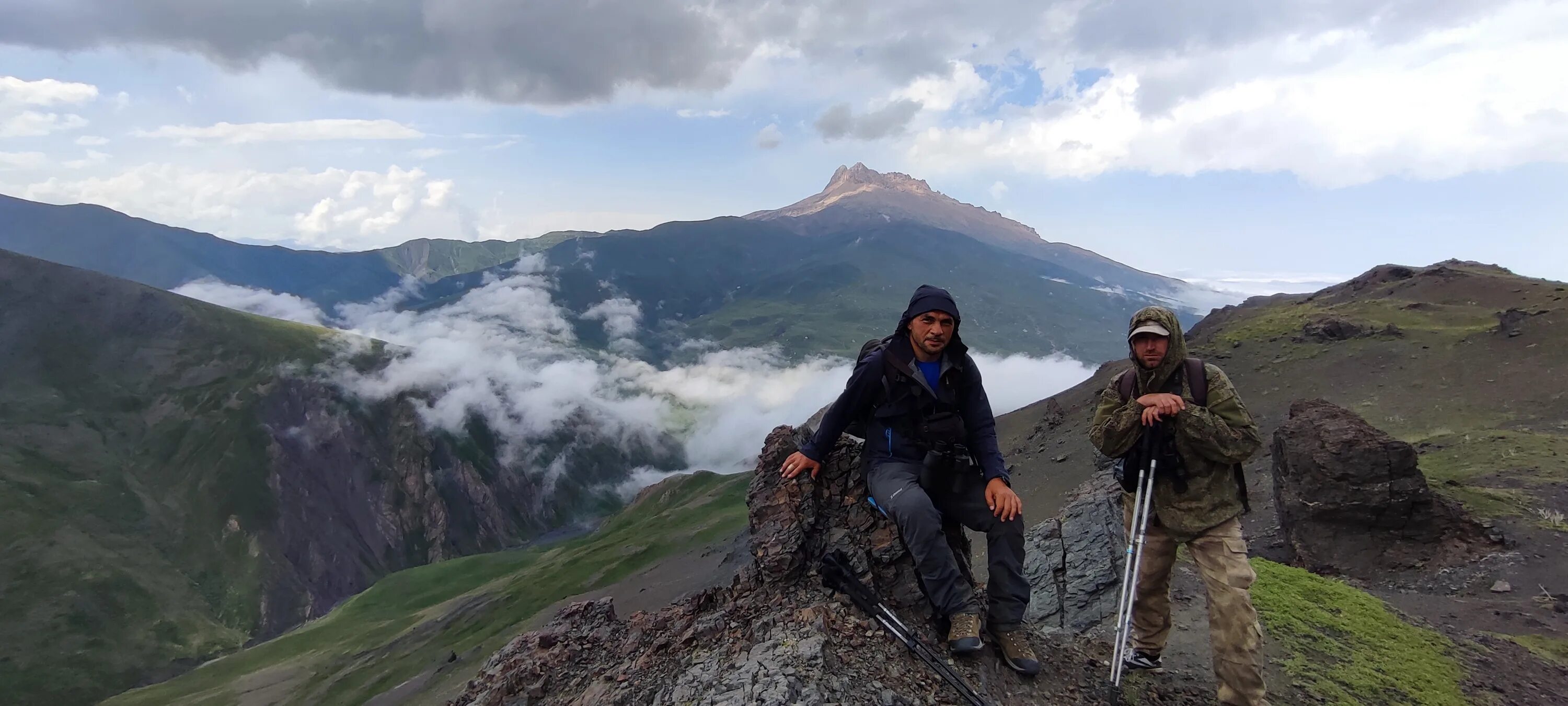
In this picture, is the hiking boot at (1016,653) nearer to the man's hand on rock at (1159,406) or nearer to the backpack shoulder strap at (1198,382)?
the man's hand on rock at (1159,406)

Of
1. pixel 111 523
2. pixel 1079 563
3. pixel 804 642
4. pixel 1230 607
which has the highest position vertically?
pixel 1230 607

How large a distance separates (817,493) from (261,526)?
22347 cm

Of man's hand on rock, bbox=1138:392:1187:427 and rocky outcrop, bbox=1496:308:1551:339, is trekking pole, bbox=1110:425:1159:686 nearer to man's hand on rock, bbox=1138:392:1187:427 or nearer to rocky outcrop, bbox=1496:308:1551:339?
man's hand on rock, bbox=1138:392:1187:427

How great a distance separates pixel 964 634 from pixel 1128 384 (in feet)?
11.8

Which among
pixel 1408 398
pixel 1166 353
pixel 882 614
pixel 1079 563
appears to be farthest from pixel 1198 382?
pixel 1408 398

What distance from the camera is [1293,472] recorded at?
20.4 m

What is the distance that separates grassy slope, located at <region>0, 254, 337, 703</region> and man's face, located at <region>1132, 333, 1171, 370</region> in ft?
567

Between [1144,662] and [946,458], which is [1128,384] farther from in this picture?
[1144,662]

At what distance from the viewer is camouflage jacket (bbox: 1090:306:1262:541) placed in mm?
7578

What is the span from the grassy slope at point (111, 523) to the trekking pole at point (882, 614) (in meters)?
169

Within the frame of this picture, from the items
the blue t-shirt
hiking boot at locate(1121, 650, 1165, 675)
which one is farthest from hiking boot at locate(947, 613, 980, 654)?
hiking boot at locate(1121, 650, 1165, 675)

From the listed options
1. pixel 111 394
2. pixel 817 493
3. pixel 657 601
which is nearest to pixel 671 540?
pixel 657 601

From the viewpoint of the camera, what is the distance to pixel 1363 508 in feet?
62.4

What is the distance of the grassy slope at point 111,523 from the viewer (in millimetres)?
126938
